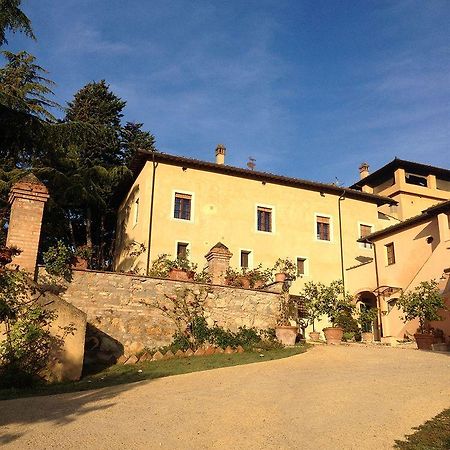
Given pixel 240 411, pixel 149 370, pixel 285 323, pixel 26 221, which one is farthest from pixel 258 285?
pixel 240 411

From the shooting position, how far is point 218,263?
1491 centimetres

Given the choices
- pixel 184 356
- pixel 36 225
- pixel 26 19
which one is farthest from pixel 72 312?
pixel 26 19

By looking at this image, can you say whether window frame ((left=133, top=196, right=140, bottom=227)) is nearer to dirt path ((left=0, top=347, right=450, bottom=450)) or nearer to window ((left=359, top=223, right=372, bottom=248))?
window ((left=359, top=223, right=372, bottom=248))

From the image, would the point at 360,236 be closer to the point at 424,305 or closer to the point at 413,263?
the point at 413,263

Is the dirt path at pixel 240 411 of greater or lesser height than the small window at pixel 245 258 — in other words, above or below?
below

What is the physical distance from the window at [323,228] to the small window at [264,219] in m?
2.88

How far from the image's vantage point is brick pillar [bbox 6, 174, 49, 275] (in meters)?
10.4

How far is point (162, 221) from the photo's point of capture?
23.0m

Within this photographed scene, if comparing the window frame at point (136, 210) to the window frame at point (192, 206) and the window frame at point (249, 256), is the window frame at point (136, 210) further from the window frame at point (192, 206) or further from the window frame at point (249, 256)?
the window frame at point (249, 256)

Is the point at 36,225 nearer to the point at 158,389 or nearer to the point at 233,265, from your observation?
the point at 158,389

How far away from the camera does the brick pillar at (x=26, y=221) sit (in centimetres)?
1044

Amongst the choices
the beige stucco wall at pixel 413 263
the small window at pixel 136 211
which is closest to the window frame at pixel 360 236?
the beige stucco wall at pixel 413 263

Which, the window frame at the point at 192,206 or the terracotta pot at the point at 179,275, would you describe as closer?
the terracotta pot at the point at 179,275

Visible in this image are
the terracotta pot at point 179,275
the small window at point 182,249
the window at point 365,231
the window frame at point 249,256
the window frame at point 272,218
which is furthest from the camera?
the window at point 365,231
